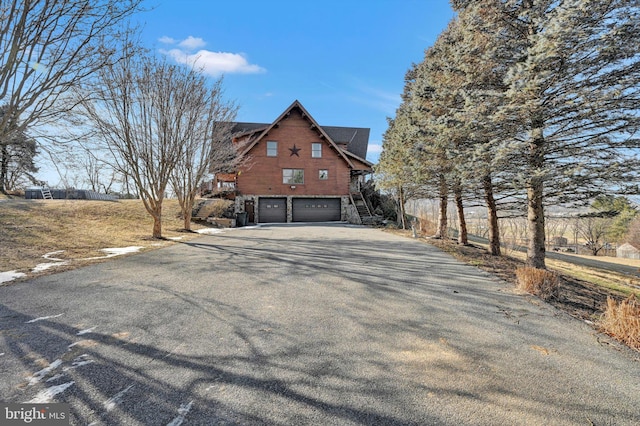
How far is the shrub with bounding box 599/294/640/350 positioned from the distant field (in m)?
10.1

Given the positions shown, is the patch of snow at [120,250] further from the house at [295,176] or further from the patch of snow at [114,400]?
the house at [295,176]

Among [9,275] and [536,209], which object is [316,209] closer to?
[536,209]

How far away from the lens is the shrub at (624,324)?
349 centimetres

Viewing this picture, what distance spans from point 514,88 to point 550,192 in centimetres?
308

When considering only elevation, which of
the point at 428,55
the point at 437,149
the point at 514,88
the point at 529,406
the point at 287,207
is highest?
the point at 428,55

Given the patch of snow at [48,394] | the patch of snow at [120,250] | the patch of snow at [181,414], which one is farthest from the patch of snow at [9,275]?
the patch of snow at [181,414]

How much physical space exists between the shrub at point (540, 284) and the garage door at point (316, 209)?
20.4 meters

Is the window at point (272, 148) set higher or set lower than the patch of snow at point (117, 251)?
higher

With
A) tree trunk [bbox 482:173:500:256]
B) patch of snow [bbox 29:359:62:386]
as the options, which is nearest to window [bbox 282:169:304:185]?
tree trunk [bbox 482:173:500:256]

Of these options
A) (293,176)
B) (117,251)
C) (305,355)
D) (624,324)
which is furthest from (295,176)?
(624,324)

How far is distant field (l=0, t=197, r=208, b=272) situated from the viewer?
800cm

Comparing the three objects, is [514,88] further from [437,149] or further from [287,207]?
[287,207]

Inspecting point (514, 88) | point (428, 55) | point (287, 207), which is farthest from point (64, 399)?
point (287, 207)

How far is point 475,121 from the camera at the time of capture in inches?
290
